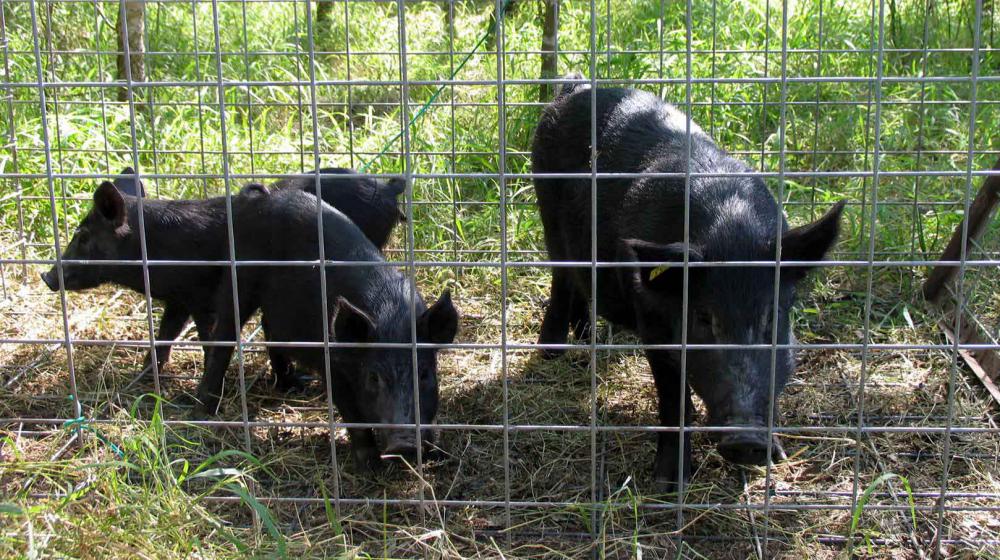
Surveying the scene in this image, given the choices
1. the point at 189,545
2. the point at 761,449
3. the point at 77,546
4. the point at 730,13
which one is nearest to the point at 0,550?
the point at 77,546

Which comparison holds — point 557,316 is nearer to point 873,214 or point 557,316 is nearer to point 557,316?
point 557,316

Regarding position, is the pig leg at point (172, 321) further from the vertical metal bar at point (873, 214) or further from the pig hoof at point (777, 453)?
the vertical metal bar at point (873, 214)

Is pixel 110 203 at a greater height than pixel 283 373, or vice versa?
pixel 110 203

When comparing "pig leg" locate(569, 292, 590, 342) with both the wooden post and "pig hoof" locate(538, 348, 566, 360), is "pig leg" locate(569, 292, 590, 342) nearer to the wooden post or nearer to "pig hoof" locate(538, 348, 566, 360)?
"pig hoof" locate(538, 348, 566, 360)

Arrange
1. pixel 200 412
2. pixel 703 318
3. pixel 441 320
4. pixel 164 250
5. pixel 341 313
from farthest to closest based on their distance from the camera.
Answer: pixel 164 250
pixel 200 412
pixel 441 320
pixel 341 313
pixel 703 318

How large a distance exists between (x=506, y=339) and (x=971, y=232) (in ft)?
8.30

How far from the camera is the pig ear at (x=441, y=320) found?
Result: 3.99 m

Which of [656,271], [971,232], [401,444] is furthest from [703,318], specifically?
[971,232]

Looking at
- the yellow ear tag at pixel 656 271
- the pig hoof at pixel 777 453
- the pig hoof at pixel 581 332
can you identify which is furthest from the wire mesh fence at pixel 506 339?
the yellow ear tag at pixel 656 271

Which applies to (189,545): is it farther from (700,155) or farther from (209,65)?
(209,65)

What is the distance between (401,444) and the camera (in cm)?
377

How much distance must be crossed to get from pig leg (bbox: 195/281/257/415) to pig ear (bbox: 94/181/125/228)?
25.4 inches

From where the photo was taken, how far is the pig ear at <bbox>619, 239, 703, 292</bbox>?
10.9ft

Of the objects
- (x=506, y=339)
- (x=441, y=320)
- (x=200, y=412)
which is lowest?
(x=200, y=412)
